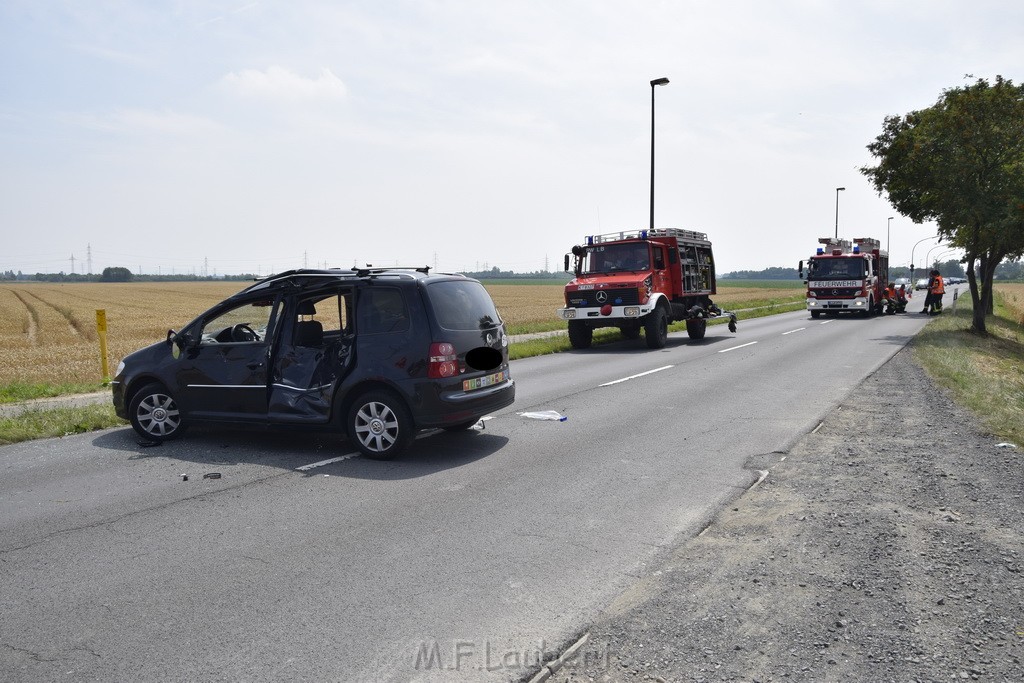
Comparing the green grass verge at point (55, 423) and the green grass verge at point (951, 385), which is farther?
the green grass verge at point (951, 385)

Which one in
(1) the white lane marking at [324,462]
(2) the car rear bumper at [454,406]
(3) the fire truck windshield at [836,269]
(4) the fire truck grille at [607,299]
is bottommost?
(1) the white lane marking at [324,462]

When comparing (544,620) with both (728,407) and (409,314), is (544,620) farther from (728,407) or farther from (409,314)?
(728,407)

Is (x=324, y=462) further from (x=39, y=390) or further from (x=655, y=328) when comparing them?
(x=655, y=328)

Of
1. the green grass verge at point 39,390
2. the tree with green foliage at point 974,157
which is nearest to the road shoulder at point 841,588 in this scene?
the green grass verge at point 39,390

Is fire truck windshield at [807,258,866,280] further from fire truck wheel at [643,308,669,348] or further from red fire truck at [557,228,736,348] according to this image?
fire truck wheel at [643,308,669,348]

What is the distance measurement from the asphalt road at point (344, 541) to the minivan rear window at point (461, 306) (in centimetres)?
127

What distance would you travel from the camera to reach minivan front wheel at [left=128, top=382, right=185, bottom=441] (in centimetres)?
849

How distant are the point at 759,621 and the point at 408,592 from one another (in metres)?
1.80

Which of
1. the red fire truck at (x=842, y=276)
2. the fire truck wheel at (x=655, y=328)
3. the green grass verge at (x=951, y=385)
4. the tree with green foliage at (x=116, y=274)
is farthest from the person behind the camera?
the tree with green foliage at (x=116, y=274)

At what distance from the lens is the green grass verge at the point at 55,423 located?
8867 mm

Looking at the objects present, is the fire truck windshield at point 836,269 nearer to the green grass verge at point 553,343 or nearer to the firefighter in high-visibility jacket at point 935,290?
the firefighter in high-visibility jacket at point 935,290

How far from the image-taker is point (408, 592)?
436cm

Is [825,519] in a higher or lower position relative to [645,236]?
lower

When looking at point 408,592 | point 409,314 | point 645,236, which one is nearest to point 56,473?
point 409,314
